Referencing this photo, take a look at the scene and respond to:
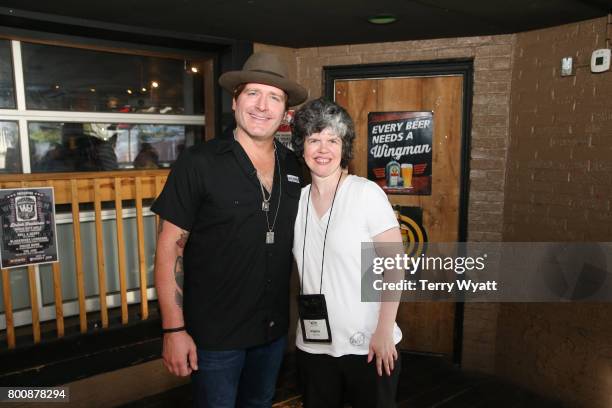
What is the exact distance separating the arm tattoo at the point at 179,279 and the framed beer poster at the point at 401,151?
2205 millimetres

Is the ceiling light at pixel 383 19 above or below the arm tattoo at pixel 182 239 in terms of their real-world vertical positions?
above

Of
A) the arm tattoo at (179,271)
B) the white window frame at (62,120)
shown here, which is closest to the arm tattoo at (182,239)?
the arm tattoo at (179,271)

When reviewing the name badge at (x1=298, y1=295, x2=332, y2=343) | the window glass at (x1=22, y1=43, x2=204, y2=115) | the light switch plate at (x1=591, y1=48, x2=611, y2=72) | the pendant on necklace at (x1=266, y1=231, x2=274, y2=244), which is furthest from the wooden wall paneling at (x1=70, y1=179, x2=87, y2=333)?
the light switch plate at (x1=591, y1=48, x2=611, y2=72)

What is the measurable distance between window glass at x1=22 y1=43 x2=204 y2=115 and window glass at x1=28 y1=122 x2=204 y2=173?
13 centimetres

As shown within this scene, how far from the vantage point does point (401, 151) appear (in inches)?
145

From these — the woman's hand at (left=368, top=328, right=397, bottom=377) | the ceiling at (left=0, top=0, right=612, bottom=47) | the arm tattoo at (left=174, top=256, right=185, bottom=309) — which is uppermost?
the ceiling at (left=0, top=0, right=612, bottom=47)

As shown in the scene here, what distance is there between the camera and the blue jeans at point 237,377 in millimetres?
1885

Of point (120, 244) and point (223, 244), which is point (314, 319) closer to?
point (223, 244)

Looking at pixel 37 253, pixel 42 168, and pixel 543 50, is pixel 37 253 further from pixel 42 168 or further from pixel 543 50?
pixel 543 50

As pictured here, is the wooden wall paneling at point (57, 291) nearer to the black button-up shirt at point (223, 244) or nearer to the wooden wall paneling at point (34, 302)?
the wooden wall paneling at point (34, 302)

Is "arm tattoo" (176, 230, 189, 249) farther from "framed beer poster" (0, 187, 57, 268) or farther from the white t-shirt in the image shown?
"framed beer poster" (0, 187, 57, 268)

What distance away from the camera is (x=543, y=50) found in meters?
3.14

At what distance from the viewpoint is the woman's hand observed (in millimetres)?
1791

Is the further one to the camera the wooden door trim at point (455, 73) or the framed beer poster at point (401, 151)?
the framed beer poster at point (401, 151)
